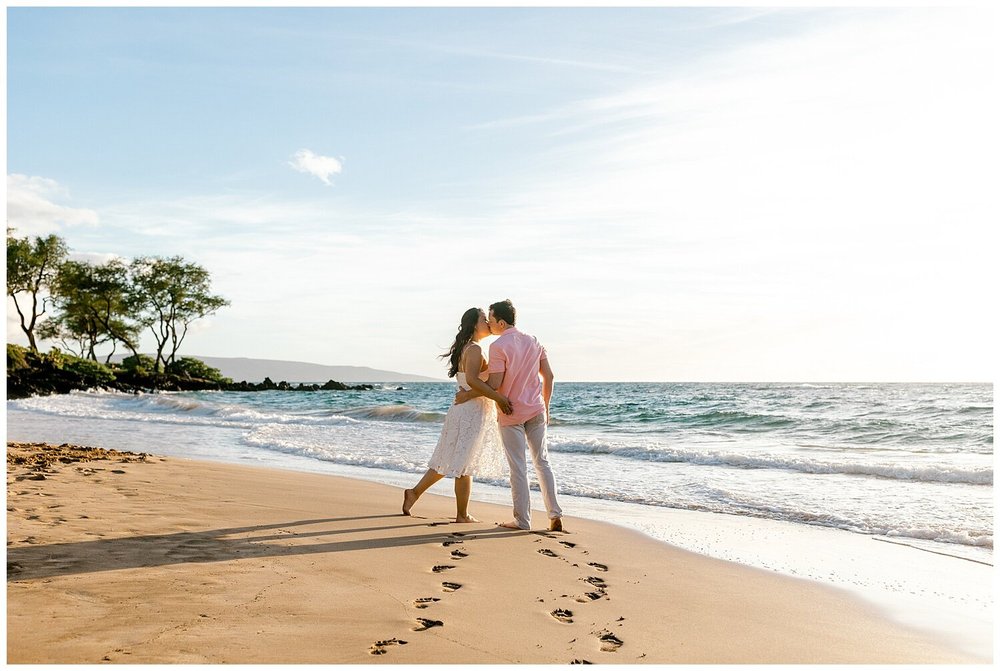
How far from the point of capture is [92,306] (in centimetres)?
5328

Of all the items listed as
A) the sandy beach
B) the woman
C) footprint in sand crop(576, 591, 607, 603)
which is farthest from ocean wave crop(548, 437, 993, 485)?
footprint in sand crop(576, 591, 607, 603)

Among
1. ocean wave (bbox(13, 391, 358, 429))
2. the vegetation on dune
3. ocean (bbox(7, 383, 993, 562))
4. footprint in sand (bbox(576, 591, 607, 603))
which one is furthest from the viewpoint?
the vegetation on dune

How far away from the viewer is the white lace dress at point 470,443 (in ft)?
23.7

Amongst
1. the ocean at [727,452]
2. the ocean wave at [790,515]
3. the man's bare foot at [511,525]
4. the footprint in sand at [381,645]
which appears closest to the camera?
the footprint in sand at [381,645]

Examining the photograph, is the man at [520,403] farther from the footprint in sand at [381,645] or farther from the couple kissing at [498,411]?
the footprint in sand at [381,645]

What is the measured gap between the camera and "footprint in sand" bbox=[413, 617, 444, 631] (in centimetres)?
391

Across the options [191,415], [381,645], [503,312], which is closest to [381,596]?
[381,645]

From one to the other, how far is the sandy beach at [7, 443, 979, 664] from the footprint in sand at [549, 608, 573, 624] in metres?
0.02

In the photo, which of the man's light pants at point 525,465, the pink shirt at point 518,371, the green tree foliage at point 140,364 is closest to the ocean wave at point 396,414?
the man's light pants at point 525,465

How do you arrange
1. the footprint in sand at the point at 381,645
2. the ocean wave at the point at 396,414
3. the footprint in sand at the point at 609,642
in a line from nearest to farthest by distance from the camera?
the footprint in sand at the point at 381,645, the footprint in sand at the point at 609,642, the ocean wave at the point at 396,414

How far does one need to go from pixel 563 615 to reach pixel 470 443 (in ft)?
10.0

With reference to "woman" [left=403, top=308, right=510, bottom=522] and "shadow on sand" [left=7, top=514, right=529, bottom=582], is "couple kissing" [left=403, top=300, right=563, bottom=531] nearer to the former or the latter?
"woman" [left=403, top=308, right=510, bottom=522]

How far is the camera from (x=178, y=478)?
9180mm

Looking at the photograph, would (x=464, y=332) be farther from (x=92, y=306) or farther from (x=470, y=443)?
(x=92, y=306)
